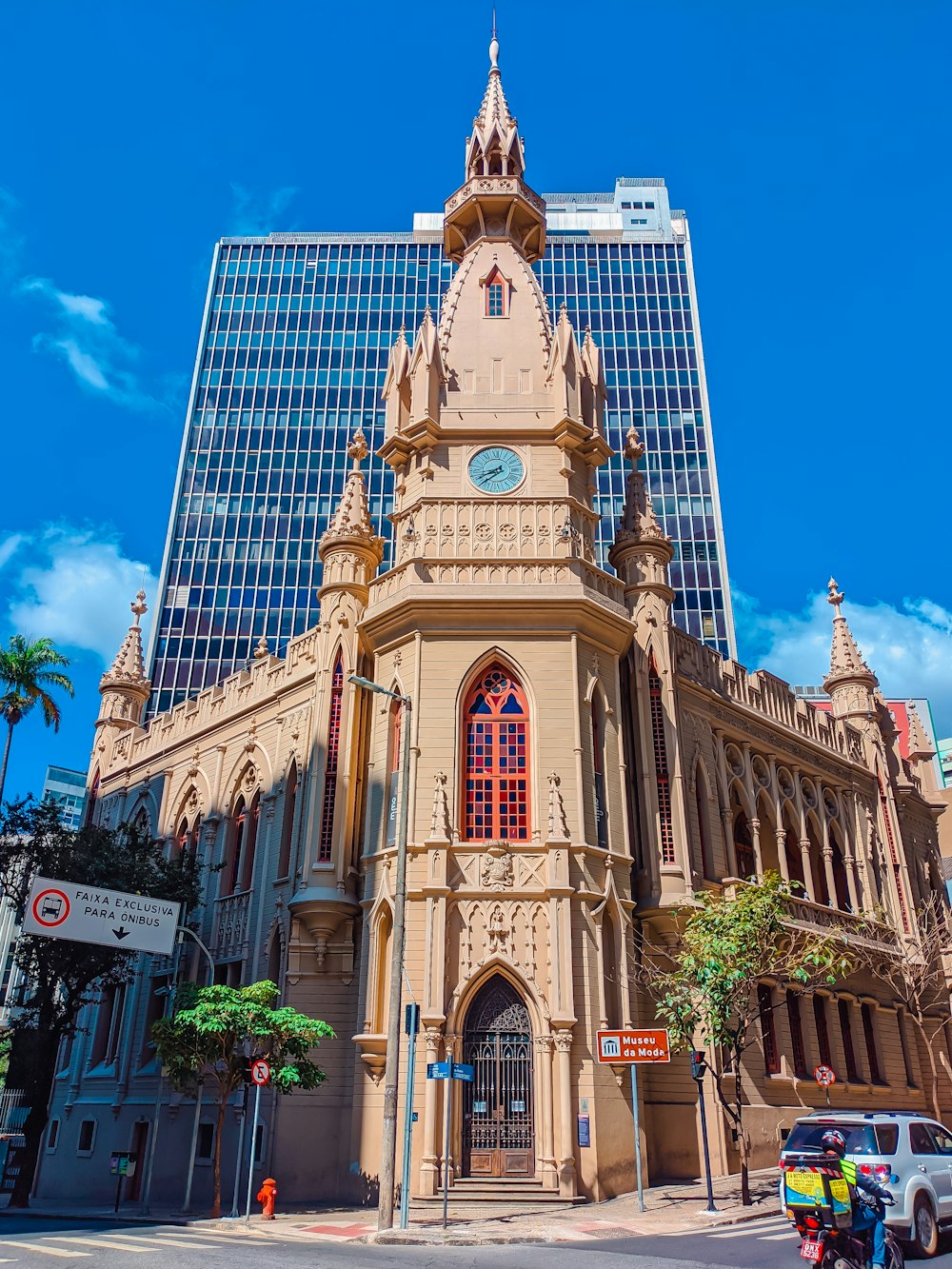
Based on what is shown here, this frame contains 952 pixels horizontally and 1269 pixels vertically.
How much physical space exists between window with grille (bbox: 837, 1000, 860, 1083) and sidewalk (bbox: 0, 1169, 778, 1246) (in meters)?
11.6

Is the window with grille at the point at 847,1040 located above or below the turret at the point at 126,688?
below

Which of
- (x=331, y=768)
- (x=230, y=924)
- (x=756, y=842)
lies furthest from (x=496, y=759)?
(x=756, y=842)

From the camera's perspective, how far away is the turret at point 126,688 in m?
48.6

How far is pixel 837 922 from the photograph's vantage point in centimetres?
3738

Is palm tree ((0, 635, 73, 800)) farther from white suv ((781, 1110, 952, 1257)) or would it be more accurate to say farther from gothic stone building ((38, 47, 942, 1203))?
white suv ((781, 1110, 952, 1257))

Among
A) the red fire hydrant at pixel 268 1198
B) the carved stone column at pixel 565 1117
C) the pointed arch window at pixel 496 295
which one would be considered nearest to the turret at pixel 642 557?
the pointed arch window at pixel 496 295

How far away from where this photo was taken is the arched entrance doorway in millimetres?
24094

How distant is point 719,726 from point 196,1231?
22.6 m

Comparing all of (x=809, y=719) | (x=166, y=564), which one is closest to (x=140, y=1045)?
(x=809, y=719)

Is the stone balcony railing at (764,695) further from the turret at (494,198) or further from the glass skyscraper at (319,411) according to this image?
the glass skyscraper at (319,411)

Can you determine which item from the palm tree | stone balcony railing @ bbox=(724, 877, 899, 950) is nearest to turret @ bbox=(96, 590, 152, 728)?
the palm tree

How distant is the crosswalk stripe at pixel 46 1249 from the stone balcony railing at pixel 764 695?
24.0 meters

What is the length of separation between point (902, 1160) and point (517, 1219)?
8760 millimetres

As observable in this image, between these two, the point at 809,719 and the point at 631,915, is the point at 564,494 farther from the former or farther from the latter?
the point at 809,719
